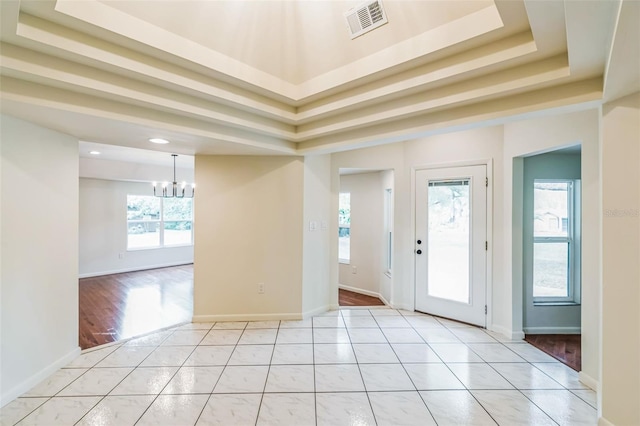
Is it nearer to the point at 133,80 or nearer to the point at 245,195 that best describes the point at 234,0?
the point at 133,80

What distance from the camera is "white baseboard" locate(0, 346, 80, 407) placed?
2.12 meters

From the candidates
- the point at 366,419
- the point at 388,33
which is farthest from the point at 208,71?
the point at 366,419

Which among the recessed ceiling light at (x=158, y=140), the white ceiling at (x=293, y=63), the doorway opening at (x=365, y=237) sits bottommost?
the doorway opening at (x=365, y=237)

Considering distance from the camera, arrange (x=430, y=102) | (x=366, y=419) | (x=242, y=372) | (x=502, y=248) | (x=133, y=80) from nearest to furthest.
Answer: (x=366, y=419), (x=133, y=80), (x=430, y=102), (x=242, y=372), (x=502, y=248)

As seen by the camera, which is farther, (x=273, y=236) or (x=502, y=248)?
(x=273, y=236)

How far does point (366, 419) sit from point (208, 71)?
283 cm

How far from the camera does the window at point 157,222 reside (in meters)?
7.16

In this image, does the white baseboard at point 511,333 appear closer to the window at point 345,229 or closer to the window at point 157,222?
the window at point 345,229

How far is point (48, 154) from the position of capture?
247 cm

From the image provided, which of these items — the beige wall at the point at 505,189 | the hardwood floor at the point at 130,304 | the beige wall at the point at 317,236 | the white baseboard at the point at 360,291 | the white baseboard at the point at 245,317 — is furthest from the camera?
the white baseboard at the point at 360,291

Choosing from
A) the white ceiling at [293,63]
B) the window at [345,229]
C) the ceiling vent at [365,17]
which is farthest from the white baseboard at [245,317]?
the ceiling vent at [365,17]

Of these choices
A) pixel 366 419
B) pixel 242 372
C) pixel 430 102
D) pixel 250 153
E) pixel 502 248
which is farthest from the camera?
pixel 250 153

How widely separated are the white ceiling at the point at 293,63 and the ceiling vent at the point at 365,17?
0.05 meters

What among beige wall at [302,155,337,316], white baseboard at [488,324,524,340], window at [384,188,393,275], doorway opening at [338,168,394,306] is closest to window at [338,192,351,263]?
doorway opening at [338,168,394,306]
